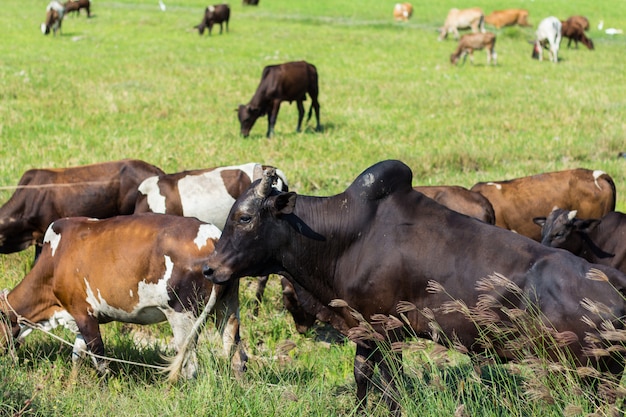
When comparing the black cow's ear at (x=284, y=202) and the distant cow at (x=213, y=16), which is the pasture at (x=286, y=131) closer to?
the distant cow at (x=213, y=16)

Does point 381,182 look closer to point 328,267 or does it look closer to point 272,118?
point 328,267

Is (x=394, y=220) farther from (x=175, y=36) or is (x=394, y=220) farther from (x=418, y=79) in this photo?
(x=175, y=36)

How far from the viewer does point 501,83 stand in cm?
2594

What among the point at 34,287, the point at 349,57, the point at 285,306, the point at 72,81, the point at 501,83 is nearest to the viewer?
the point at 34,287

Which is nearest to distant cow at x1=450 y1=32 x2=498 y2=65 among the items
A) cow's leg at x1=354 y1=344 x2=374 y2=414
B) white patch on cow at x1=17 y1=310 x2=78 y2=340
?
white patch on cow at x1=17 y1=310 x2=78 y2=340

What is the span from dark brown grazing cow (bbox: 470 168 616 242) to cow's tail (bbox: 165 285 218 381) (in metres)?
5.33

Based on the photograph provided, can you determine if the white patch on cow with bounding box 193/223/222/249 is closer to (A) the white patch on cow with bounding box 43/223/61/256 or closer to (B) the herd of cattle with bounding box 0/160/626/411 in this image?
(B) the herd of cattle with bounding box 0/160/626/411

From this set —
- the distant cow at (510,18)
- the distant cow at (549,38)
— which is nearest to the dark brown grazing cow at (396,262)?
the distant cow at (549,38)

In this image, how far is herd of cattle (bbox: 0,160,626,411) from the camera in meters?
5.80

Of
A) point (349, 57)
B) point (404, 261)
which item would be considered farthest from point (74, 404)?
point (349, 57)

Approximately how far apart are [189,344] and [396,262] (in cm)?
178

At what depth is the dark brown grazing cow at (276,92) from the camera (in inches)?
723

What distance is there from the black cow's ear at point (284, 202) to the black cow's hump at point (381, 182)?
505mm

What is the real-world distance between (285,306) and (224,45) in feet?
83.4
